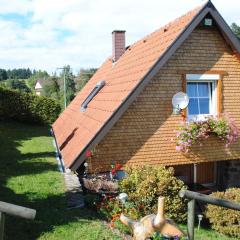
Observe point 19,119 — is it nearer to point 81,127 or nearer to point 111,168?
point 81,127

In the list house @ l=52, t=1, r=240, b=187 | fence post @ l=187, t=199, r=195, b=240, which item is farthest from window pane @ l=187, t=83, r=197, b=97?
fence post @ l=187, t=199, r=195, b=240

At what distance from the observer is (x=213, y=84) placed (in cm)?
1318

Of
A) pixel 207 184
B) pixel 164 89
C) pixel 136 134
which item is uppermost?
pixel 164 89

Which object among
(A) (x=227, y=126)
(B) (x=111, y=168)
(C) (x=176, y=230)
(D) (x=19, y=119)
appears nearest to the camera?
(C) (x=176, y=230)

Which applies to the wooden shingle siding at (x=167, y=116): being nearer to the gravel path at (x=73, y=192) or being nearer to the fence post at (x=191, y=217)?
the gravel path at (x=73, y=192)

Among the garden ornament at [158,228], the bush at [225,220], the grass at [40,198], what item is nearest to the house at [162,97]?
the grass at [40,198]

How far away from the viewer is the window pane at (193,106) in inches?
506

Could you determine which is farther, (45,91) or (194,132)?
(45,91)

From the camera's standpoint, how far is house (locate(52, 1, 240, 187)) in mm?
11461

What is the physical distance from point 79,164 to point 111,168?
1.17m

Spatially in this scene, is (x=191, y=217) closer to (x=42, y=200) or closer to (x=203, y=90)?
(x=42, y=200)

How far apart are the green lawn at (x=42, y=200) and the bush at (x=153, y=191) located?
872mm

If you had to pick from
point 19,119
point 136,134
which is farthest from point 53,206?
point 19,119

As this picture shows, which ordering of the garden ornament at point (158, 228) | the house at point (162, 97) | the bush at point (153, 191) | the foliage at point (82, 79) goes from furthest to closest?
the foliage at point (82, 79), the house at point (162, 97), the bush at point (153, 191), the garden ornament at point (158, 228)
